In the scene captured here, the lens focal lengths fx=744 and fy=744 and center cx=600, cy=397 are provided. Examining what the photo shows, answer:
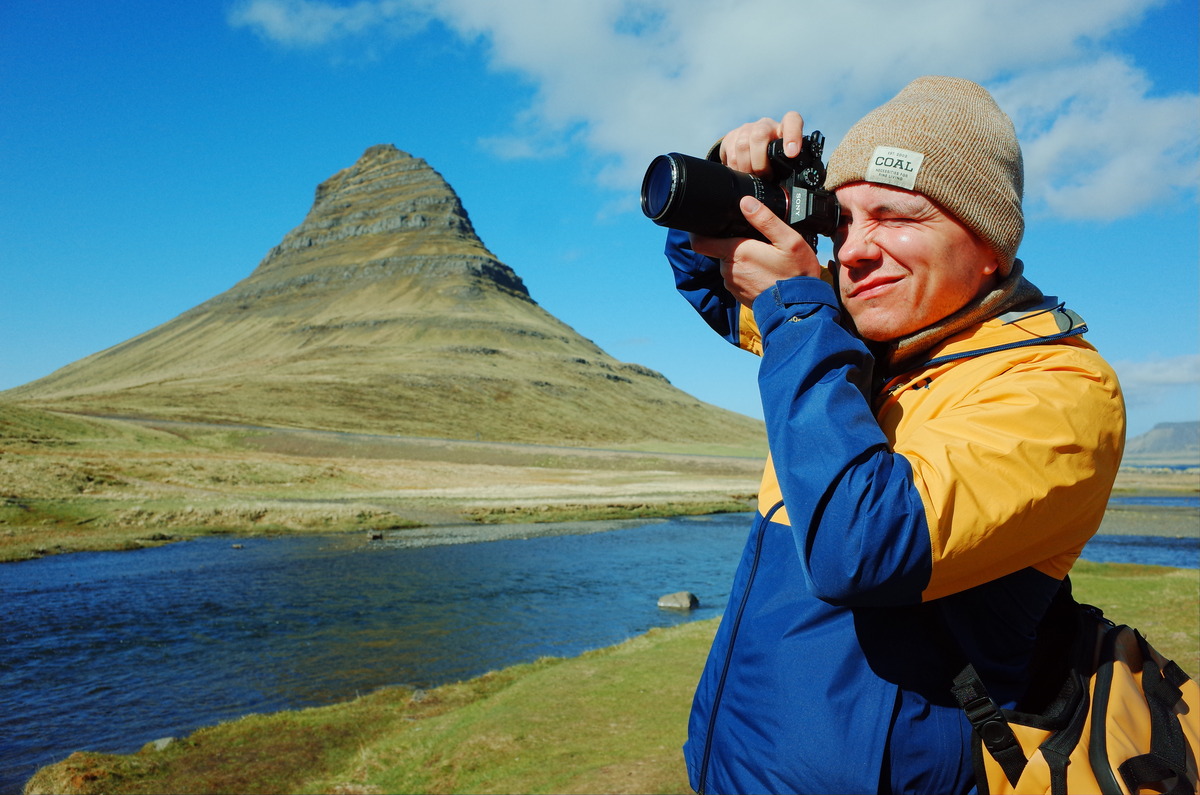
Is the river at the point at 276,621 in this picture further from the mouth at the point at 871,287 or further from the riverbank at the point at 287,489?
the mouth at the point at 871,287

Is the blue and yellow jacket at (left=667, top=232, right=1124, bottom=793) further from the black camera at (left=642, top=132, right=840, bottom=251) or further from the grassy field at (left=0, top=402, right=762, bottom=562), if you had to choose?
the grassy field at (left=0, top=402, right=762, bottom=562)

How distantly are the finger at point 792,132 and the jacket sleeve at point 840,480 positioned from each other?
70cm

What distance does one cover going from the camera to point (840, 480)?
140cm

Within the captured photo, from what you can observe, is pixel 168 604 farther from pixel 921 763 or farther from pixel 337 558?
pixel 921 763

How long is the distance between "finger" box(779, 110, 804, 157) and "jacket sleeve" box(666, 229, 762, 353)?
0.50 m

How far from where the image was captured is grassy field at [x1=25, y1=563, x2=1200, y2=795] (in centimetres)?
690

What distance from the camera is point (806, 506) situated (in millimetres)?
1423

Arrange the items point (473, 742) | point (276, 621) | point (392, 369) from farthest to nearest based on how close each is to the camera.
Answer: point (392, 369) → point (276, 621) → point (473, 742)

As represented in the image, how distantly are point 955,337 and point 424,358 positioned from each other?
136319 millimetres

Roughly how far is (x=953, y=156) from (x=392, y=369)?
124817 millimetres

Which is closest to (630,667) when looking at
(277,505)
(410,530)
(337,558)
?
(337,558)

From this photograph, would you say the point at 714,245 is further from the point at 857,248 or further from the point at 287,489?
the point at 287,489

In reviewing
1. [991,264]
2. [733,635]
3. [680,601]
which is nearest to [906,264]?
[991,264]

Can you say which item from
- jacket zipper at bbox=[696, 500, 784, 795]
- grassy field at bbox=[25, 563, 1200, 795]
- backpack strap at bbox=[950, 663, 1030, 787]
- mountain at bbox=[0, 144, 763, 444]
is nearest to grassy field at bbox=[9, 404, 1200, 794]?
grassy field at bbox=[25, 563, 1200, 795]
